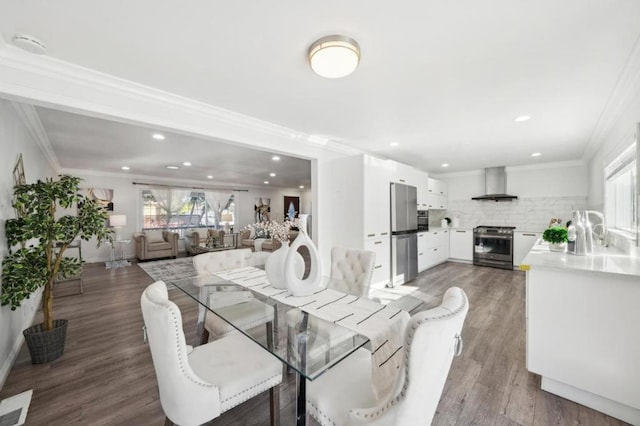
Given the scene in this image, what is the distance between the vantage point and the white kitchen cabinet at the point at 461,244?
6086 mm

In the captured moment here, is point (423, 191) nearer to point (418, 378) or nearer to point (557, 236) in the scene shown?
point (557, 236)

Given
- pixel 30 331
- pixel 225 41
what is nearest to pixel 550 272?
pixel 225 41

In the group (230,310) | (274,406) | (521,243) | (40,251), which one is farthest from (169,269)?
(521,243)

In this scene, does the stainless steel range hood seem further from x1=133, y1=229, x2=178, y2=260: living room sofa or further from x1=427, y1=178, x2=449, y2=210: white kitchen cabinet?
x1=133, y1=229, x2=178, y2=260: living room sofa

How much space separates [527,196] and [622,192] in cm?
325

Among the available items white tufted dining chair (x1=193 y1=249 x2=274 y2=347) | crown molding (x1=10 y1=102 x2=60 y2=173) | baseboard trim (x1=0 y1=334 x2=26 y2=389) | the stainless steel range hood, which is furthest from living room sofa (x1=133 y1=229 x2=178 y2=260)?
the stainless steel range hood

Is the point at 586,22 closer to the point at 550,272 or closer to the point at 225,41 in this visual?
the point at 550,272

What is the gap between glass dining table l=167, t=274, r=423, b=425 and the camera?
109 cm

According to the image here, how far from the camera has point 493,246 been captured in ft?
18.6

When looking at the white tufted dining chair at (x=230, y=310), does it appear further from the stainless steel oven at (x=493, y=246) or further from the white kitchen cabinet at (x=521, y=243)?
the white kitchen cabinet at (x=521, y=243)

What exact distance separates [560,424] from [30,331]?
13.2 ft

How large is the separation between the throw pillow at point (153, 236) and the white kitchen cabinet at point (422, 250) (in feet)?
22.2

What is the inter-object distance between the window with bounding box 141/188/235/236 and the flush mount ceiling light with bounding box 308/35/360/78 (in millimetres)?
7831

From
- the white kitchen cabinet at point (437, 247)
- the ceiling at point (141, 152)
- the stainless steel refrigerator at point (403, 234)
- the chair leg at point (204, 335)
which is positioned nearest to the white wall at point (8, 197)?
the ceiling at point (141, 152)
